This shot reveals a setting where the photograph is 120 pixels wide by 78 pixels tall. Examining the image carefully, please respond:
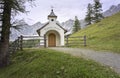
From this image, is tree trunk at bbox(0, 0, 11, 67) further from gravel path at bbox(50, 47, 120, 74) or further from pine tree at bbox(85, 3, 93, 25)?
pine tree at bbox(85, 3, 93, 25)

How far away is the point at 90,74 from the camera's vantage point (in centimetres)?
1034

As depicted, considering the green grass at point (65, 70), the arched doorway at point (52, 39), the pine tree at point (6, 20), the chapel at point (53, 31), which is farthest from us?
the arched doorway at point (52, 39)

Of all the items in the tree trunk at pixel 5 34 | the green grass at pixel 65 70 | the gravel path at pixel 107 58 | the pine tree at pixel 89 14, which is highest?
the pine tree at pixel 89 14

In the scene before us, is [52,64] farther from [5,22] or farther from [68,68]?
[5,22]

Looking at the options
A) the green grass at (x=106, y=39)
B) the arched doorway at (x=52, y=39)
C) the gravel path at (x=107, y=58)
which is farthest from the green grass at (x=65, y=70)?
the arched doorway at (x=52, y=39)

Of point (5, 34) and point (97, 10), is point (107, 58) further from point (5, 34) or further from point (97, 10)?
point (97, 10)

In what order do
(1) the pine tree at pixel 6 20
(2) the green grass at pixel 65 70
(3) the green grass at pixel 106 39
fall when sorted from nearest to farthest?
(2) the green grass at pixel 65 70 < (1) the pine tree at pixel 6 20 < (3) the green grass at pixel 106 39

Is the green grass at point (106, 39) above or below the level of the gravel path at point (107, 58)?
above

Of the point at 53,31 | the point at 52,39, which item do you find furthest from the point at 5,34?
the point at 52,39

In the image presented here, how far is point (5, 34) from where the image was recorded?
17.7 m

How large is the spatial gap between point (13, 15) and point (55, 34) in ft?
57.5

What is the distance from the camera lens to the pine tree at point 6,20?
17.0m

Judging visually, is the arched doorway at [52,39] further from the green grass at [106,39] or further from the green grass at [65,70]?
the green grass at [65,70]

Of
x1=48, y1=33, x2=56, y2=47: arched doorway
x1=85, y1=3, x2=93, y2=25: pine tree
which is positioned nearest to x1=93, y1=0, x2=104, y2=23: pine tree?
x1=85, y1=3, x2=93, y2=25: pine tree
